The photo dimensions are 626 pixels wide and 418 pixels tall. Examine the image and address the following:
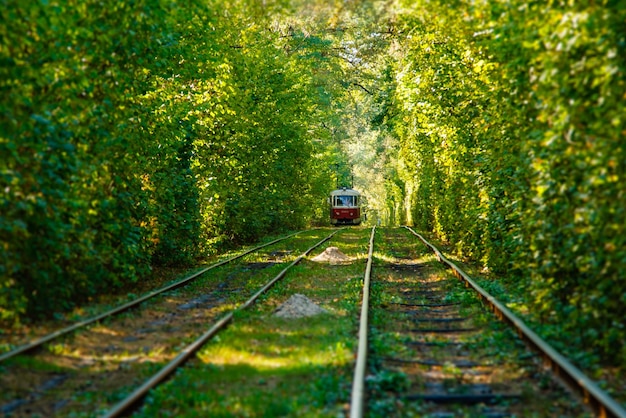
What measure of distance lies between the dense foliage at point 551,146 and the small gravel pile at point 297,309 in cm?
330

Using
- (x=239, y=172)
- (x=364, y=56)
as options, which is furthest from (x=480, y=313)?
(x=364, y=56)

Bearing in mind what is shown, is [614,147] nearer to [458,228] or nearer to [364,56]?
[458,228]

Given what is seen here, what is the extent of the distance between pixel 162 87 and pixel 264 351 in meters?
10.2

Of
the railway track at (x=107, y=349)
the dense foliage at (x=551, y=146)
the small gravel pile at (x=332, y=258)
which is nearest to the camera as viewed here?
the railway track at (x=107, y=349)

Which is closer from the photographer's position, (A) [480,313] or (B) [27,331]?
(B) [27,331]

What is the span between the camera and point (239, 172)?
27.3 meters

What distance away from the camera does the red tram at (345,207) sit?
54531 mm

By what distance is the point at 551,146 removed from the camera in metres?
8.92

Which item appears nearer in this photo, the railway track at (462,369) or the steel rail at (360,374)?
the steel rail at (360,374)

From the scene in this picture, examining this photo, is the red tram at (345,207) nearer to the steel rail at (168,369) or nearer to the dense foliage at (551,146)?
the dense foliage at (551,146)

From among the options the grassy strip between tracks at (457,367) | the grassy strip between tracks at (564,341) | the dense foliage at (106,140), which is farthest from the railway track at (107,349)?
the grassy strip between tracks at (564,341)

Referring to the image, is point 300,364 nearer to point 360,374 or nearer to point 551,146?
point 360,374

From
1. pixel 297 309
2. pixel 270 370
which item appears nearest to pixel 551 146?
pixel 270 370

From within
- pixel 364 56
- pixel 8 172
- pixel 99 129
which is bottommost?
pixel 8 172
